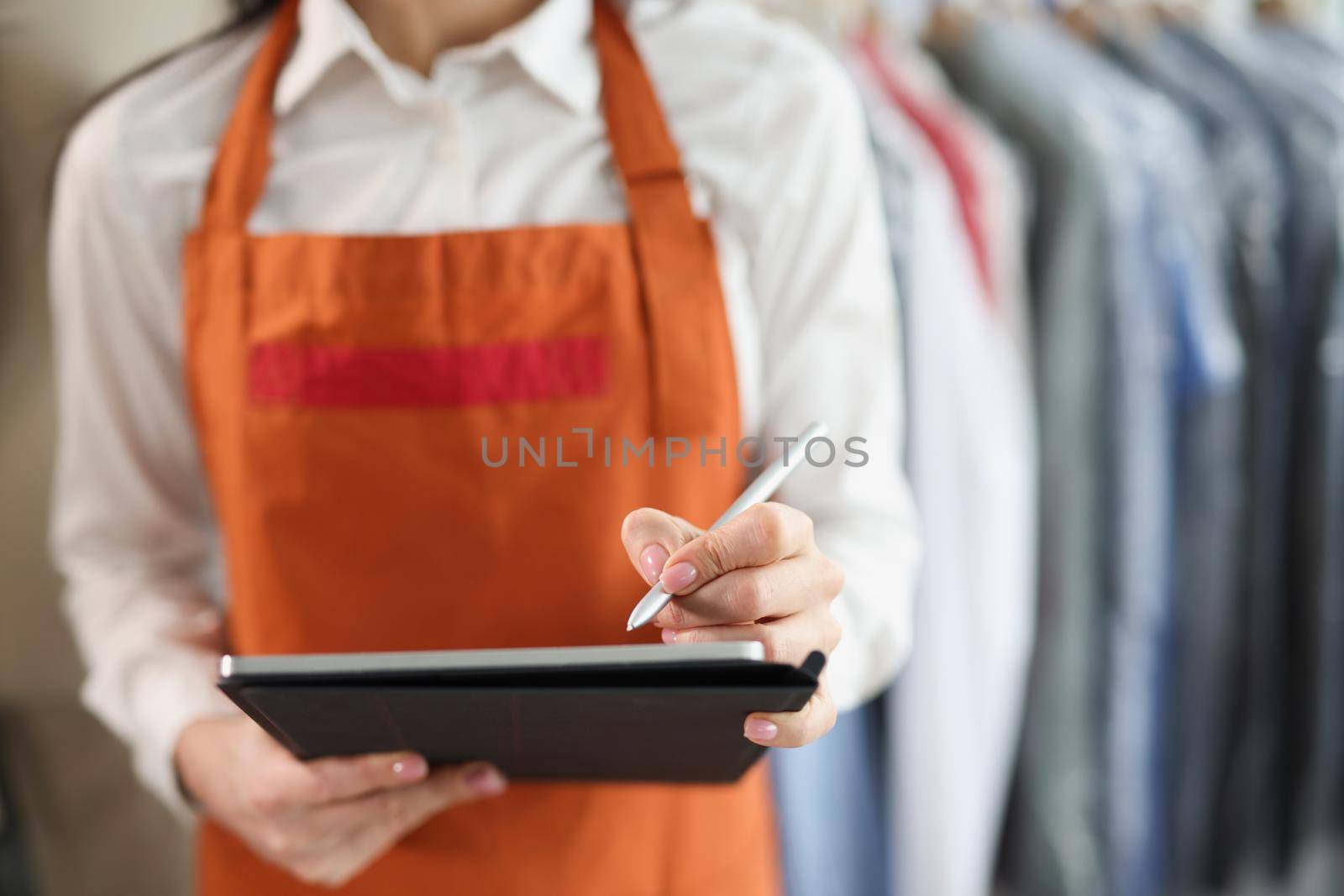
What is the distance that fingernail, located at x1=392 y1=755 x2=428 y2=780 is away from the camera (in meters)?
0.35

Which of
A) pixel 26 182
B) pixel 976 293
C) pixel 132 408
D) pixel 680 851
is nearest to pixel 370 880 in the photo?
pixel 680 851

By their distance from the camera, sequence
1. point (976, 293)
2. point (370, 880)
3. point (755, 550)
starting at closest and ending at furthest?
point (755, 550), point (370, 880), point (976, 293)

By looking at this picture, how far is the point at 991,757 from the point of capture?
2.30 ft

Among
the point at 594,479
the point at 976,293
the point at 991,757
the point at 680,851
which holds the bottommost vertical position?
the point at 991,757

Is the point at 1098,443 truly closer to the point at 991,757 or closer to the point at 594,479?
the point at 991,757

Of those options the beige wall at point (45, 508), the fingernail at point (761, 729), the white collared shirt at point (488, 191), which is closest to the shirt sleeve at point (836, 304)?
the white collared shirt at point (488, 191)

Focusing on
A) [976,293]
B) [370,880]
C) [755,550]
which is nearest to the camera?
[755,550]

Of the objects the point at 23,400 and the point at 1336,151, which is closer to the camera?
the point at 23,400

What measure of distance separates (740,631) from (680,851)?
0.29m

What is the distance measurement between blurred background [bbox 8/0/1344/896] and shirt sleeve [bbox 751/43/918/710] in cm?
20

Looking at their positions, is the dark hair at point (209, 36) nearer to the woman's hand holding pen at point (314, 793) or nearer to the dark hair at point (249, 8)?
the dark hair at point (249, 8)

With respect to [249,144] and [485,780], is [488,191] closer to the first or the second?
[249,144]

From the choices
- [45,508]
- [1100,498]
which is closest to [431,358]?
[45,508]

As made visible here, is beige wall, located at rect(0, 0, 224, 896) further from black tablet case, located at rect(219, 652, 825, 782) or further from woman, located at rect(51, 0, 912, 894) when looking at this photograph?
black tablet case, located at rect(219, 652, 825, 782)
